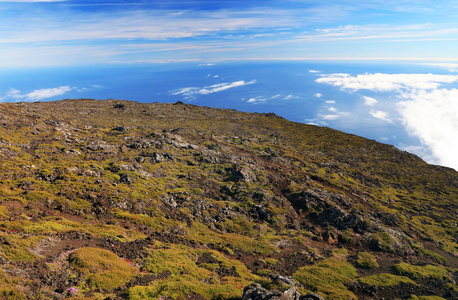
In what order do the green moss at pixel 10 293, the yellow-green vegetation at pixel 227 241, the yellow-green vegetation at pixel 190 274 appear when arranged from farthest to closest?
1. the yellow-green vegetation at pixel 227 241
2. the yellow-green vegetation at pixel 190 274
3. the green moss at pixel 10 293

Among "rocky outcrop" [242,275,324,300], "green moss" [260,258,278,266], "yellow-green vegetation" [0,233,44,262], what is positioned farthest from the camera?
"green moss" [260,258,278,266]

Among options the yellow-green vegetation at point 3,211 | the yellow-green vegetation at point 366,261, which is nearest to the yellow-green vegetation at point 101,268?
the yellow-green vegetation at point 3,211

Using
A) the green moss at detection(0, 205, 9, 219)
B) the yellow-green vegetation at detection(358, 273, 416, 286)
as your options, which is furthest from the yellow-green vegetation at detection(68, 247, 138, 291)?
the yellow-green vegetation at detection(358, 273, 416, 286)

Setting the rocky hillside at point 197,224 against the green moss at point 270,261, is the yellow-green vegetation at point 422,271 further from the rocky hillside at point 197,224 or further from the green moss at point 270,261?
the green moss at point 270,261

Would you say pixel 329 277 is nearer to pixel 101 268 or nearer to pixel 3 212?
pixel 101 268

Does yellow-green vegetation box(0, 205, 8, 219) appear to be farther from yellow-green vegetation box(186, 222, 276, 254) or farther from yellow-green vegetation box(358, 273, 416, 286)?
yellow-green vegetation box(358, 273, 416, 286)

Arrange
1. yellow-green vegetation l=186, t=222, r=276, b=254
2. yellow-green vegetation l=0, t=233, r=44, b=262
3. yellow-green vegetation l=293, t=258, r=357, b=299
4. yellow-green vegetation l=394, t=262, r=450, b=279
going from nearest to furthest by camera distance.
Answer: yellow-green vegetation l=0, t=233, r=44, b=262 → yellow-green vegetation l=293, t=258, r=357, b=299 → yellow-green vegetation l=186, t=222, r=276, b=254 → yellow-green vegetation l=394, t=262, r=450, b=279
